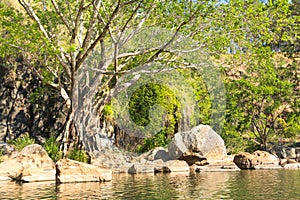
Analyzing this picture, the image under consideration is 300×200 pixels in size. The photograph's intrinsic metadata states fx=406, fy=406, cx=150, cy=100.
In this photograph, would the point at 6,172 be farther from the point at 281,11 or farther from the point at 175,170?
the point at 281,11

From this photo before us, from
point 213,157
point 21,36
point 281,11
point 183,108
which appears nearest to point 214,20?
point 281,11

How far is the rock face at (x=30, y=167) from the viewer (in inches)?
551

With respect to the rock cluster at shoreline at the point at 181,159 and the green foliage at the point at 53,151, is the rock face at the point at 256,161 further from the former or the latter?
the green foliage at the point at 53,151

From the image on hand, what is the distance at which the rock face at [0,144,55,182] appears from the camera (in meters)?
14.0

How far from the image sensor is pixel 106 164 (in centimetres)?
1934

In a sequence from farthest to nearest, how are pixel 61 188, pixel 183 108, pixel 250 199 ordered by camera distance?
pixel 183 108 < pixel 61 188 < pixel 250 199

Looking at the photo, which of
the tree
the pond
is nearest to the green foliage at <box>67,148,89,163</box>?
the tree

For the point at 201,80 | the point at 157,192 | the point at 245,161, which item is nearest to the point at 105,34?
the point at 157,192

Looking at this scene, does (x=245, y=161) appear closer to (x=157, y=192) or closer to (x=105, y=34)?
(x=105, y=34)

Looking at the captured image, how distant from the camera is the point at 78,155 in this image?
18.3m

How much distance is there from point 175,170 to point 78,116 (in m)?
5.12

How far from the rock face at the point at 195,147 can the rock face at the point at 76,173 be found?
268 inches

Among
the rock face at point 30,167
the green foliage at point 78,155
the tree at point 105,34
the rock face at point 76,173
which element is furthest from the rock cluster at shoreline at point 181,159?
the tree at point 105,34

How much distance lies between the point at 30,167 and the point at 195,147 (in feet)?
27.1
